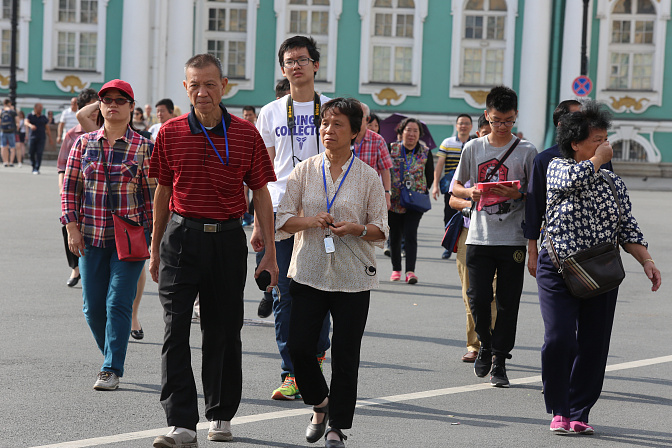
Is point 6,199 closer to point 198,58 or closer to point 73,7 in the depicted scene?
point 198,58

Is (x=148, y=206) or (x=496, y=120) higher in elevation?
(x=496, y=120)

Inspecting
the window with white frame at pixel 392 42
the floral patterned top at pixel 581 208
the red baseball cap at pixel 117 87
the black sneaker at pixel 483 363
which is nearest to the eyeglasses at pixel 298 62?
the red baseball cap at pixel 117 87

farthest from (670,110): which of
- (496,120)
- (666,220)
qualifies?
(496,120)

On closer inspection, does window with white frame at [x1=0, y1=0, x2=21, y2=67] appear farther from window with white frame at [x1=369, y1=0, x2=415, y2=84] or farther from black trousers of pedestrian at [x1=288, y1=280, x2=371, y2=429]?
black trousers of pedestrian at [x1=288, y1=280, x2=371, y2=429]

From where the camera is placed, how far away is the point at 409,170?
41.8 feet

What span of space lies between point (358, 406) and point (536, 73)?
1246 inches

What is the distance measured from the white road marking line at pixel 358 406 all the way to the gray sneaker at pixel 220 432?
0.80ft

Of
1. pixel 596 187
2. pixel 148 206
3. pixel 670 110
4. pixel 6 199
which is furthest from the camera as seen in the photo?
pixel 670 110

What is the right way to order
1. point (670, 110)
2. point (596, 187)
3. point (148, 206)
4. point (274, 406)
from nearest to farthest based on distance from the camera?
point (596, 187) → point (274, 406) → point (148, 206) → point (670, 110)

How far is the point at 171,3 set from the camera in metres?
37.6

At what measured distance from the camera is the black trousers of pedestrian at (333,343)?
5.43 metres

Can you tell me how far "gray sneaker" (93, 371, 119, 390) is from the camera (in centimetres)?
664

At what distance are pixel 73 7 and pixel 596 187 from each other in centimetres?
3523

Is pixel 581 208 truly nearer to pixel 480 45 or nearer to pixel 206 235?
pixel 206 235
